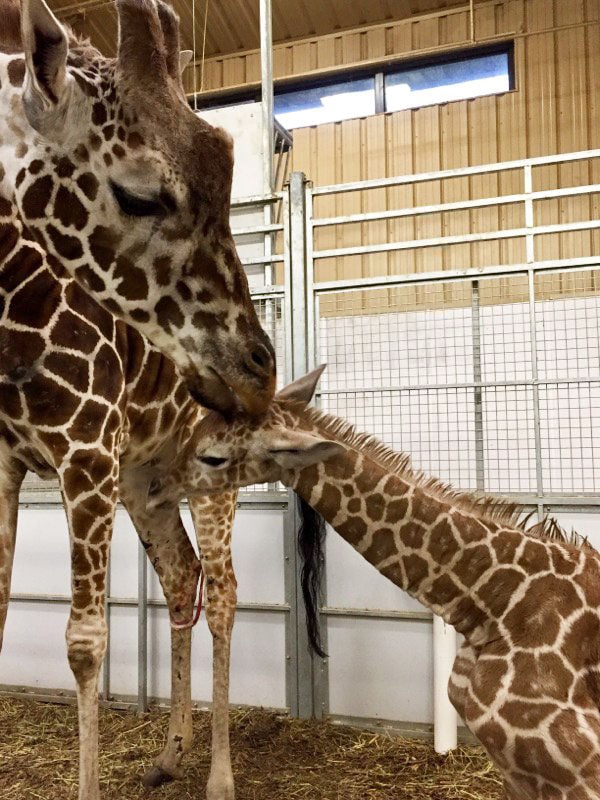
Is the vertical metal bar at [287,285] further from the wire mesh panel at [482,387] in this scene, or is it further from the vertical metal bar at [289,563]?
the wire mesh panel at [482,387]

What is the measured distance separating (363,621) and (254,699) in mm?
904

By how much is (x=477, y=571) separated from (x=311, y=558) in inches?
61.7

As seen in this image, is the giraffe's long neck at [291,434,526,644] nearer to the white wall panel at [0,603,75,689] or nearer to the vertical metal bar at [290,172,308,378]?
the vertical metal bar at [290,172,308,378]

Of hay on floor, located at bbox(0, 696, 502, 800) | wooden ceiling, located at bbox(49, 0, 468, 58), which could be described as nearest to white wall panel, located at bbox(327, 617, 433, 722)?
hay on floor, located at bbox(0, 696, 502, 800)

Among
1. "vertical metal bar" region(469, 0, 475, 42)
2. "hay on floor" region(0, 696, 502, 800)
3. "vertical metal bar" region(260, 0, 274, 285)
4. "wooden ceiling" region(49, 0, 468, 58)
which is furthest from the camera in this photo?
"wooden ceiling" region(49, 0, 468, 58)

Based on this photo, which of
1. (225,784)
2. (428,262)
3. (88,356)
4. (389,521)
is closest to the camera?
Result: (389,521)

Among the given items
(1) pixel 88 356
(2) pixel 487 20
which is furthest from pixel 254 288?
(2) pixel 487 20

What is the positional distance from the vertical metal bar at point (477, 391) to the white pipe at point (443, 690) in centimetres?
88

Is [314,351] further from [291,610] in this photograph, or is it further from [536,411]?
[291,610]

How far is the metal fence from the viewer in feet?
13.5

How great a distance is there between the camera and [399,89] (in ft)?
27.9

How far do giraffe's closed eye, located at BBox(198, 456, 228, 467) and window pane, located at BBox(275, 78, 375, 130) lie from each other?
721 centimetres

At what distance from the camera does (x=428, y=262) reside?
25.3 ft

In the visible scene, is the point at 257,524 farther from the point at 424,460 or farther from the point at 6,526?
the point at 6,526
